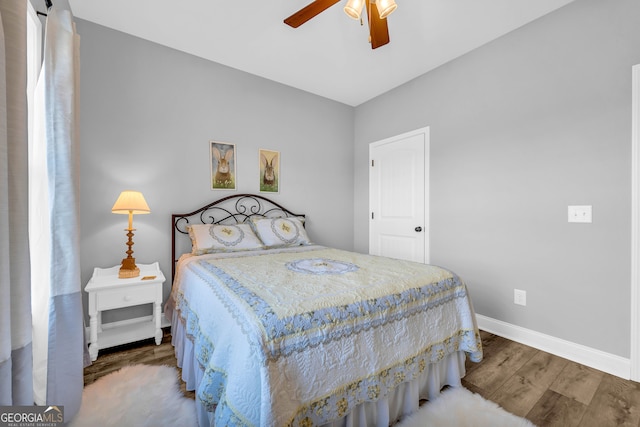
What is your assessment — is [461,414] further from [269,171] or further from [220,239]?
[269,171]

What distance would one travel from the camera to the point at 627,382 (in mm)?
1805

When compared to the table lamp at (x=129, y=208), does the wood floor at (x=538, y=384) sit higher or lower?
lower

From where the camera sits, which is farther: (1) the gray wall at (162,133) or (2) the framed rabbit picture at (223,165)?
(2) the framed rabbit picture at (223,165)

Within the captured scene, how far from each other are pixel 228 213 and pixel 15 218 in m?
2.19

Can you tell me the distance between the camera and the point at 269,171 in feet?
→ 10.8

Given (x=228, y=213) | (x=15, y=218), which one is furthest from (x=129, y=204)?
(x=15, y=218)

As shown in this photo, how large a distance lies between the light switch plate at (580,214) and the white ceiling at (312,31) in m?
1.56

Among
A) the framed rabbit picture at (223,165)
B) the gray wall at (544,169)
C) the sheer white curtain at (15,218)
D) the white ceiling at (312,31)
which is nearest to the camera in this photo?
the sheer white curtain at (15,218)

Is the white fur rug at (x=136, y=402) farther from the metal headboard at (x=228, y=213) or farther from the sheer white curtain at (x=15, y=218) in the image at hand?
the metal headboard at (x=228, y=213)

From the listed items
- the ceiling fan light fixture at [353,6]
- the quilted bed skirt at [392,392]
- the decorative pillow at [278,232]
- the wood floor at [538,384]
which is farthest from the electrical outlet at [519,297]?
the ceiling fan light fixture at [353,6]

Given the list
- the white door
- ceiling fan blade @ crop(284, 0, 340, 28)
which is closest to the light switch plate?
the white door

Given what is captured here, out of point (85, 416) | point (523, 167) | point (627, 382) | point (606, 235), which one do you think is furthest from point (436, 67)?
point (85, 416)

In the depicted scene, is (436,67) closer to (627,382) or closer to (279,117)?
(279,117)

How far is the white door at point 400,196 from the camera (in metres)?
3.17
